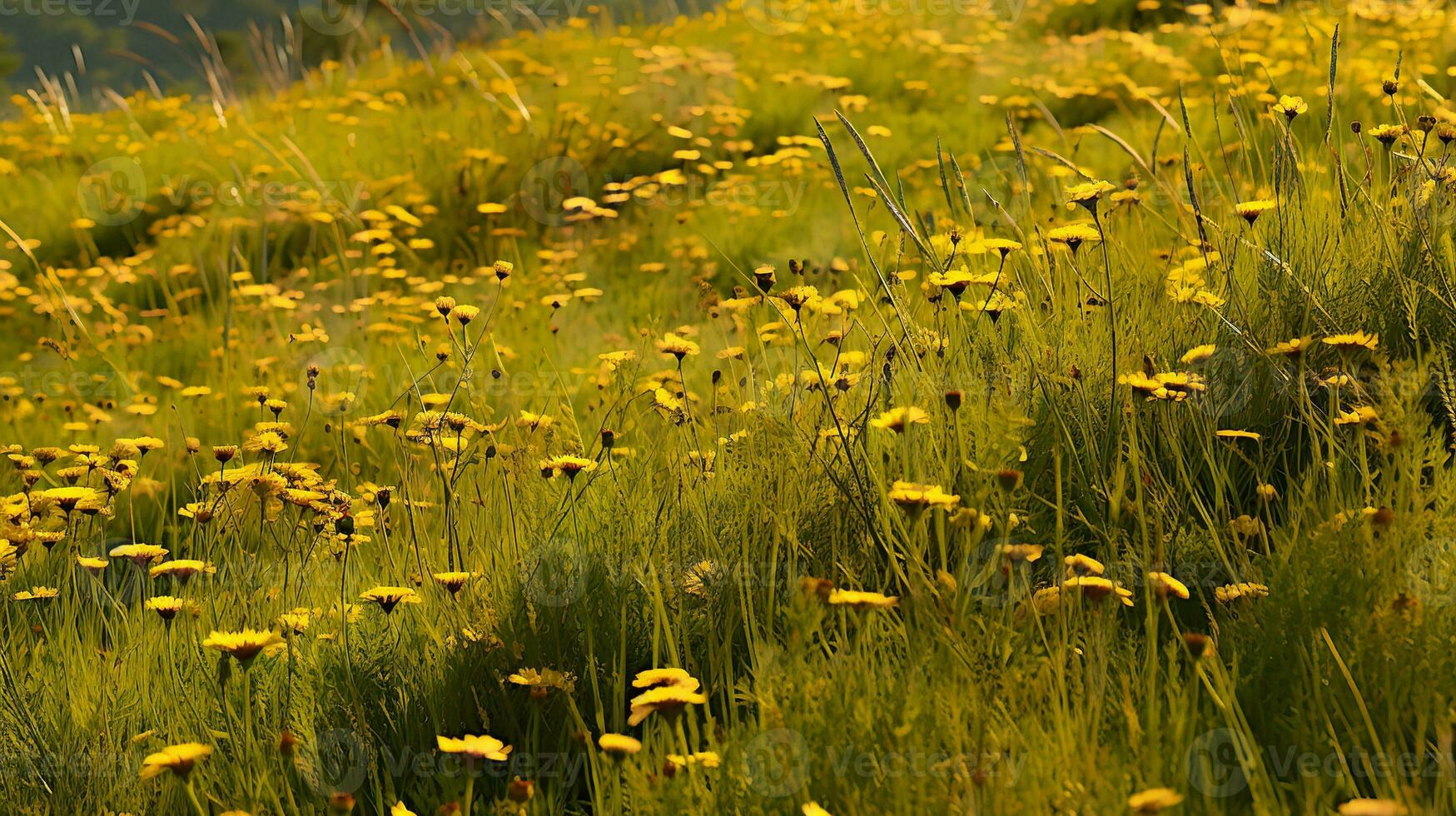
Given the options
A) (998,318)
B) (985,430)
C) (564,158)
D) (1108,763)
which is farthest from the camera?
(564,158)

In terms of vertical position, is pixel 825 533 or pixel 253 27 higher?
pixel 253 27

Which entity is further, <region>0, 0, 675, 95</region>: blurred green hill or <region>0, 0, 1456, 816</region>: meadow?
<region>0, 0, 675, 95</region>: blurred green hill

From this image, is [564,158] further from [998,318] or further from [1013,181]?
[998,318]

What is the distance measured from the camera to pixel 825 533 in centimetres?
215

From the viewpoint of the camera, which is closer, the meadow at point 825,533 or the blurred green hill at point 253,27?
the meadow at point 825,533

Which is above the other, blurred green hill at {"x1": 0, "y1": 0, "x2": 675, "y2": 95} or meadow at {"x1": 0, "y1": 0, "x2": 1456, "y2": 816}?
blurred green hill at {"x1": 0, "y1": 0, "x2": 675, "y2": 95}

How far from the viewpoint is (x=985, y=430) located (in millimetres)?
2158

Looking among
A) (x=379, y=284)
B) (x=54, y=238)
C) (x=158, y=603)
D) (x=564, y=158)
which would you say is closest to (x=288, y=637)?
(x=158, y=603)

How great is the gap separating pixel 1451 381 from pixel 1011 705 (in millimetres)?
956

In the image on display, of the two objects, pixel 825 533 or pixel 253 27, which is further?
pixel 253 27

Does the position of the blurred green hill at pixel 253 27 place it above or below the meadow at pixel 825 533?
above

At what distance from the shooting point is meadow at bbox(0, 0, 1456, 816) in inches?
59.4

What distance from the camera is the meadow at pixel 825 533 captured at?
151 cm

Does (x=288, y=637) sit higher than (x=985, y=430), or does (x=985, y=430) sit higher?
(x=985, y=430)
